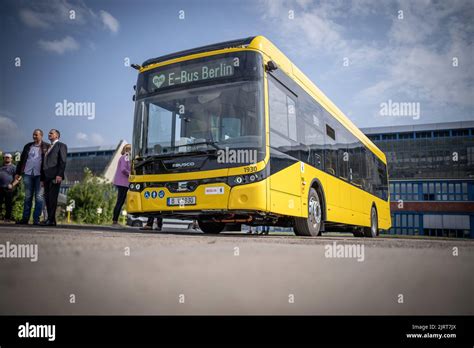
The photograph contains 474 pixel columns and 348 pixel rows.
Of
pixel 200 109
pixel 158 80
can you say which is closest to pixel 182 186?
pixel 200 109

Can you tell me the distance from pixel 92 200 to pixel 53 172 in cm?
1963

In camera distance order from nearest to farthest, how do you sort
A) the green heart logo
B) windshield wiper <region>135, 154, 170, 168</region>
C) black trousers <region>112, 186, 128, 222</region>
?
windshield wiper <region>135, 154, 170, 168</region> < the green heart logo < black trousers <region>112, 186, 128, 222</region>

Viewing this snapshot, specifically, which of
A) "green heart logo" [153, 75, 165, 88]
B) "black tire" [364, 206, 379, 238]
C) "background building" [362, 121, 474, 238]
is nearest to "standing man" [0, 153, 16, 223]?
"green heart logo" [153, 75, 165, 88]

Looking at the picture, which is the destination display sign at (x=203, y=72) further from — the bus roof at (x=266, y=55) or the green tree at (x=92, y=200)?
the green tree at (x=92, y=200)

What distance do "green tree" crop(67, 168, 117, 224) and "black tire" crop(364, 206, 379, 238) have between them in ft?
54.0

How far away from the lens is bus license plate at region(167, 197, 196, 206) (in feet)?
23.0

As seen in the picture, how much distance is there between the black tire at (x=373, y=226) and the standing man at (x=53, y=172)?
9382mm

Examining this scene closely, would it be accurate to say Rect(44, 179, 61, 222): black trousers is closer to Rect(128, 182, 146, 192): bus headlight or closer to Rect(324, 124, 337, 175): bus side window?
Rect(128, 182, 146, 192): bus headlight

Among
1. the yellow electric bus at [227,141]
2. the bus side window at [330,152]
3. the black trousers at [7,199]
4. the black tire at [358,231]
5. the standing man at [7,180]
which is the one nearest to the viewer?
the yellow electric bus at [227,141]

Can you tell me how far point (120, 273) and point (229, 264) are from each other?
0.84 m

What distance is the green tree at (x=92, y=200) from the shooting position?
25.7 metres

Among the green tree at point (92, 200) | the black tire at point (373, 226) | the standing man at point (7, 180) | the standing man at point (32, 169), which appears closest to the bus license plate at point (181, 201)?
the standing man at point (32, 169)

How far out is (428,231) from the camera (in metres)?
50.4

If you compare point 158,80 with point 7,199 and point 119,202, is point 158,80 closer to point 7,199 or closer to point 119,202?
point 119,202
